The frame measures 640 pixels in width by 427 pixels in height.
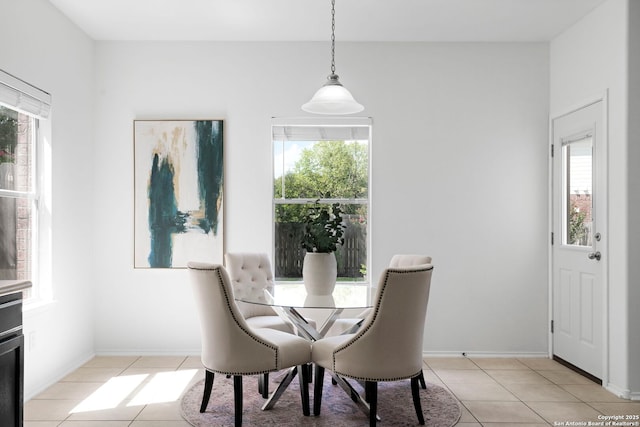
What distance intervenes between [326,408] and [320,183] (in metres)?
2.12

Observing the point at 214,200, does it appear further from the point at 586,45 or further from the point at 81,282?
the point at 586,45

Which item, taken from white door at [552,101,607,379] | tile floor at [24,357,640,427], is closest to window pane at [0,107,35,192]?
tile floor at [24,357,640,427]

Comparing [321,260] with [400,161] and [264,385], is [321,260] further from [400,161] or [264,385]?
[400,161]

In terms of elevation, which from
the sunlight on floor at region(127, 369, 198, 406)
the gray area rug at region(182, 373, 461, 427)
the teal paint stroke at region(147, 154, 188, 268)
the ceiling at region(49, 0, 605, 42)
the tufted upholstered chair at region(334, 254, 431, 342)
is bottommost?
the sunlight on floor at region(127, 369, 198, 406)

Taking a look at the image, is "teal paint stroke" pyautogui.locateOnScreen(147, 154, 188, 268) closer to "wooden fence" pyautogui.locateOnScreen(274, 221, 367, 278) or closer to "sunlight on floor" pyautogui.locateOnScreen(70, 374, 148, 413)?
"wooden fence" pyautogui.locateOnScreen(274, 221, 367, 278)

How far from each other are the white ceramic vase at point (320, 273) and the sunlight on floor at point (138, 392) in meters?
1.23

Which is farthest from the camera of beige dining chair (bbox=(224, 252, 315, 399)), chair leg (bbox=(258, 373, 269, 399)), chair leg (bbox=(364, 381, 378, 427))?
beige dining chair (bbox=(224, 252, 315, 399))

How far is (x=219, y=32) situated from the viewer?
4363 mm

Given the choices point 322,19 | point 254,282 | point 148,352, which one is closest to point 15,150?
point 254,282

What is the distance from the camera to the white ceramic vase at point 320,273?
130 inches

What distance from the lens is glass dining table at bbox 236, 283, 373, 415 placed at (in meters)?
2.88

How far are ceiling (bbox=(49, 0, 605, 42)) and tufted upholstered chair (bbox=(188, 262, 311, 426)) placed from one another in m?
2.19

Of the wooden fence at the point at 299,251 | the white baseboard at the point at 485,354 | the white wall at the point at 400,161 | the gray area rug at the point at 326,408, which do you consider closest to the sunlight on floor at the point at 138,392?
the gray area rug at the point at 326,408

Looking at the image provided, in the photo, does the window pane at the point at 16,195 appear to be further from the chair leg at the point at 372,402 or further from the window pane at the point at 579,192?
the window pane at the point at 579,192
